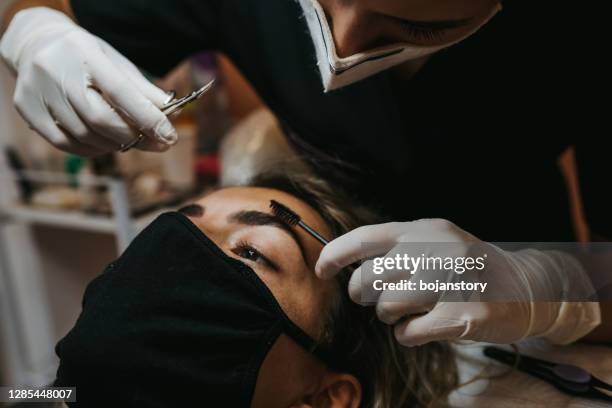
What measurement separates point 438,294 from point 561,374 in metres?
0.36

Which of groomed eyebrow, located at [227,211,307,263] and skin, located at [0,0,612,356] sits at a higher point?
skin, located at [0,0,612,356]

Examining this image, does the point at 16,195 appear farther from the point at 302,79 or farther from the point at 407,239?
the point at 407,239

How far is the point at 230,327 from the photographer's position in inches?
29.8

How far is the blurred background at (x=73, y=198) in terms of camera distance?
1.57 m

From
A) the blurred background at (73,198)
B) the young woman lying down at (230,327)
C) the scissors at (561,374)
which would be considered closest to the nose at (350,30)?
the young woman lying down at (230,327)

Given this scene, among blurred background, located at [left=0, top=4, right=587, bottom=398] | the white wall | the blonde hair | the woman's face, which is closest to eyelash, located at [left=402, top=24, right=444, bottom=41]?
the woman's face

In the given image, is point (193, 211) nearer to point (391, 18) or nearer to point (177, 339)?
point (177, 339)

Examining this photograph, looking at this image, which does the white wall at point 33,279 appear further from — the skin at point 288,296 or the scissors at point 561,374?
the scissors at point 561,374

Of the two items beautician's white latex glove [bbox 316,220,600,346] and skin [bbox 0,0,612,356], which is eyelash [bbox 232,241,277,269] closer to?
beautician's white latex glove [bbox 316,220,600,346]

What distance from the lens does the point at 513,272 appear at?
0.77 metres

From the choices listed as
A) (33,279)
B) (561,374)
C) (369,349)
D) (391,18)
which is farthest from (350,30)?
(33,279)

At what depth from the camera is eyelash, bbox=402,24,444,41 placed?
2.34 feet

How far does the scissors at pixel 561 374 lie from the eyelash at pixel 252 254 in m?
0.47

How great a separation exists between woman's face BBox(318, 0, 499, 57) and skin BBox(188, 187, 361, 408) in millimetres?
308
